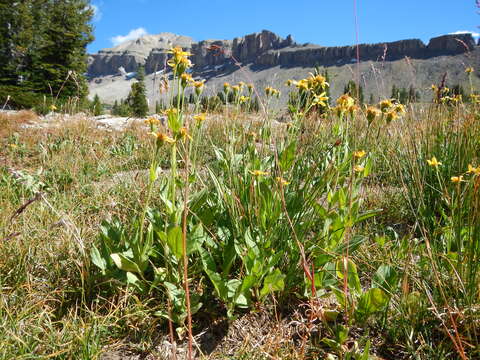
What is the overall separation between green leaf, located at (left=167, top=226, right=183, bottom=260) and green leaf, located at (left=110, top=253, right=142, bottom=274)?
0.56ft

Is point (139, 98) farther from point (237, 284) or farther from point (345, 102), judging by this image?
point (237, 284)

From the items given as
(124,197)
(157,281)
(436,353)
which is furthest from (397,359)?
(124,197)

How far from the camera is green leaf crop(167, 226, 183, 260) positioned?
1.02 meters

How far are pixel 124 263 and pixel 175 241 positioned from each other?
242 millimetres

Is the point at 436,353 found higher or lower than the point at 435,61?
lower

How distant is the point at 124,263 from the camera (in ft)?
3.71

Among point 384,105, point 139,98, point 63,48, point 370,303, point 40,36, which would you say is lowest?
point 370,303

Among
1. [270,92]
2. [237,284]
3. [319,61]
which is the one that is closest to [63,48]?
[270,92]

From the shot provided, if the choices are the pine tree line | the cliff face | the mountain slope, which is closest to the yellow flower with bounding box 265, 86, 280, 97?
Result: the pine tree line

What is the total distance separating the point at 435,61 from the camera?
9069 cm

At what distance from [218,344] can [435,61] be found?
114 meters

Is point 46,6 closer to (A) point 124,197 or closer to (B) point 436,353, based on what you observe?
(A) point 124,197

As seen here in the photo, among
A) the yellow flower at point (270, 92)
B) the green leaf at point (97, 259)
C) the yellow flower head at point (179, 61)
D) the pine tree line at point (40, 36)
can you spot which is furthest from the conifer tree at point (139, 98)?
the green leaf at point (97, 259)

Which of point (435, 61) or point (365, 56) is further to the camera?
point (365, 56)
